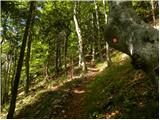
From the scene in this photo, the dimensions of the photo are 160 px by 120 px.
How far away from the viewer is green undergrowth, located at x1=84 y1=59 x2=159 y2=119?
10.1m

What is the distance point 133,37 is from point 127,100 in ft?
19.1

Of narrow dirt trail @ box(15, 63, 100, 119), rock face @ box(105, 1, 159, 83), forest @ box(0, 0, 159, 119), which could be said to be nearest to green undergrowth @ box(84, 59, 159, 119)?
forest @ box(0, 0, 159, 119)

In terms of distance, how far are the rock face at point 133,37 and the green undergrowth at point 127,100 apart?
11.0 ft

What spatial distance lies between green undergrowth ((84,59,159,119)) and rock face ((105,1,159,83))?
11.0 ft

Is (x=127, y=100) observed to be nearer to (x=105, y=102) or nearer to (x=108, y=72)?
(x=105, y=102)

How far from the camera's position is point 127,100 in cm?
1166

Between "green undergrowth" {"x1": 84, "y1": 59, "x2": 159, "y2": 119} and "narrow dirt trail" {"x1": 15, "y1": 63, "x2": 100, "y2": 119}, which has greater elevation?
"green undergrowth" {"x1": 84, "y1": 59, "x2": 159, "y2": 119}

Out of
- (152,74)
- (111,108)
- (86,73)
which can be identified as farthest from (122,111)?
(86,73)

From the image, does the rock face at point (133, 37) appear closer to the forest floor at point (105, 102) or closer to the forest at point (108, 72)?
the forest at point (108, 72)

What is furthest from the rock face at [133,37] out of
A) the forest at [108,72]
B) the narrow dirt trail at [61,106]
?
the narrow dirt trail at [61,106]

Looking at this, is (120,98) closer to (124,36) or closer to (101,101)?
(101,101)

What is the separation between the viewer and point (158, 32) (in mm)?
6324

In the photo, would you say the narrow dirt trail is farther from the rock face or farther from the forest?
the rock face

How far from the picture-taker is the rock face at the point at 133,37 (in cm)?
606
